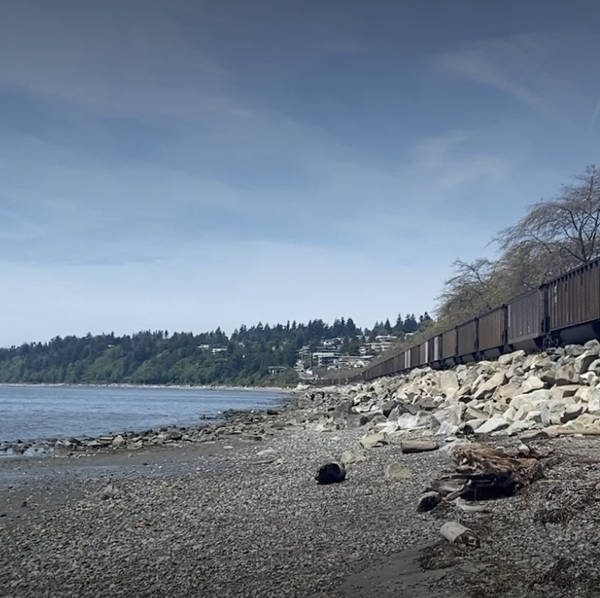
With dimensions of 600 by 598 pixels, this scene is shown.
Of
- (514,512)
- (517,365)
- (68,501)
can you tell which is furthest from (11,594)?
(517,365)

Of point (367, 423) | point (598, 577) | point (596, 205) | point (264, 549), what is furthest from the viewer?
point (596, 205)

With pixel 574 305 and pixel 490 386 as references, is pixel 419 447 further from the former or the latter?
pixel 574 305

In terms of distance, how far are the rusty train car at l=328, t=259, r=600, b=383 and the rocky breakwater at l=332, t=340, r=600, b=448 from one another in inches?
28.8

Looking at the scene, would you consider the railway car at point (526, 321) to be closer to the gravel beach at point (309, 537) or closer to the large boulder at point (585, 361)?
the large boulder at point (585, 361)

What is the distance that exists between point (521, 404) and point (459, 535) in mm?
9380

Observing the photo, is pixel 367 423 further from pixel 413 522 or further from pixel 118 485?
pixel 413 522

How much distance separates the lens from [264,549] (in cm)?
847

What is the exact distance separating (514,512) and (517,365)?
46.6 ft

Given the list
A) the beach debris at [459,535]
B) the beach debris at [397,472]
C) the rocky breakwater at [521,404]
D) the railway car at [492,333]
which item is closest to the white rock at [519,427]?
the rocky breakwater at [521,404]

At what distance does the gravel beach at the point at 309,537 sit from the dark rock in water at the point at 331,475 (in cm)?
14

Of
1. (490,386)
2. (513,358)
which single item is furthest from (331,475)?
(513,358)

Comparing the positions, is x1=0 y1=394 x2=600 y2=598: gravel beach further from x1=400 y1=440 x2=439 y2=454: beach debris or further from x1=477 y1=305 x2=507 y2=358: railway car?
x1=477 y1=305 x2=507 y2=358: railway car

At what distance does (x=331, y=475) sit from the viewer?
40.0 feet

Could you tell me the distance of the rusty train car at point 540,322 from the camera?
62.1ft
